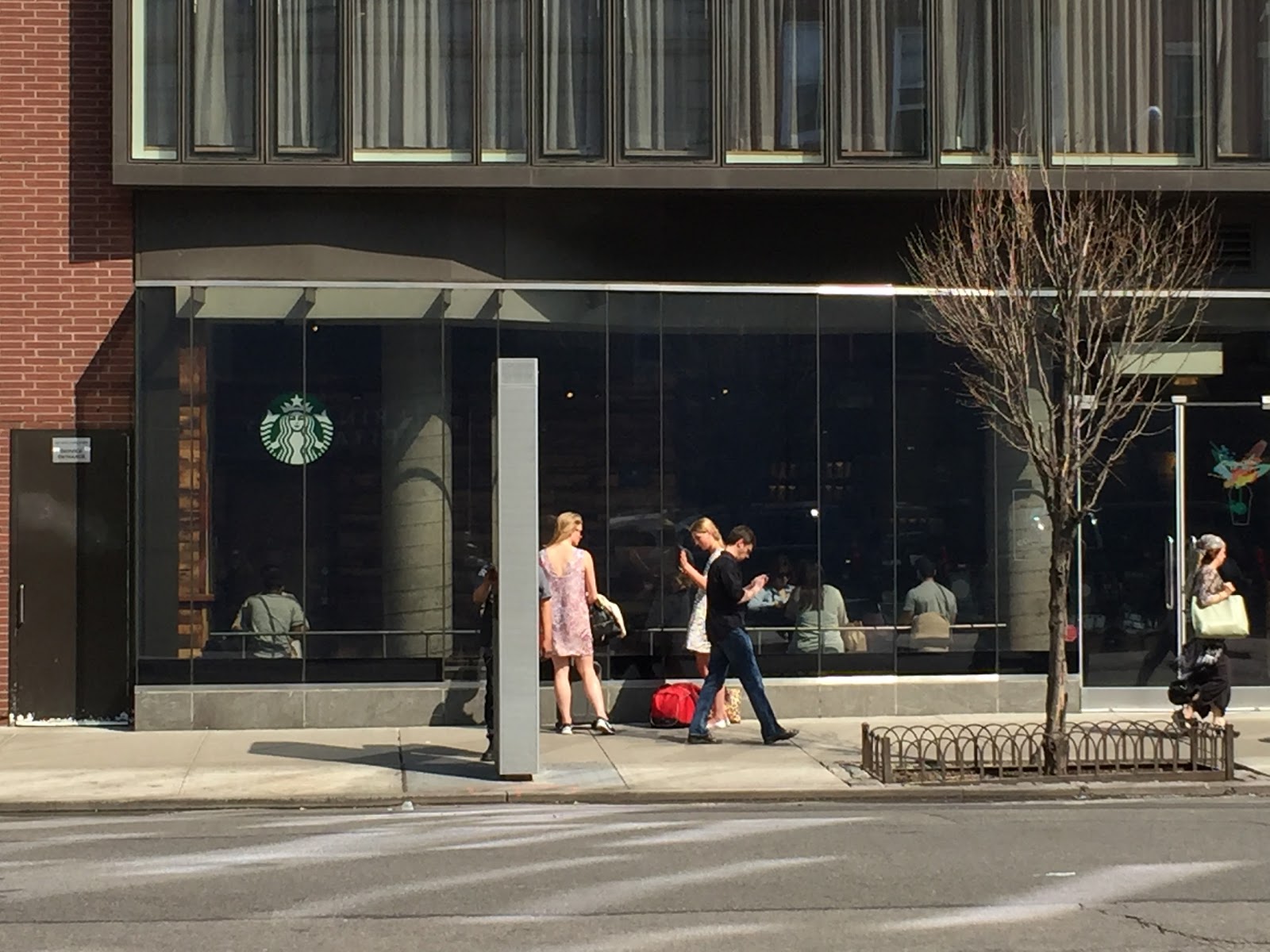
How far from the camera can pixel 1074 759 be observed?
542 inches

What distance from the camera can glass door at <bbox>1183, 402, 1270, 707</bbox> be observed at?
54.9ft

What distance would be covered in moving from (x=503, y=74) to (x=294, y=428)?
3.58m

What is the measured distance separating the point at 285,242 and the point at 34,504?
125 inches

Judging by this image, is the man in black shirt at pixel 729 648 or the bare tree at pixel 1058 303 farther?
the man in black shirt at pixel 729 648

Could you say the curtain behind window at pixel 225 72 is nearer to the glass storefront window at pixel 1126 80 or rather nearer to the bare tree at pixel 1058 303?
the bare tree at pixel 1058 303

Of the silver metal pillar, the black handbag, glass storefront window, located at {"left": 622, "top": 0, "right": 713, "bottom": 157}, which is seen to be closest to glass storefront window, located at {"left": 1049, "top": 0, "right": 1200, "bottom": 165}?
glass storefront window, located at {"left": 622, "top": 0, "right": 713, "bottom": 157}

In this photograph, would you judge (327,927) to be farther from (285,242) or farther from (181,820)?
(285,242)

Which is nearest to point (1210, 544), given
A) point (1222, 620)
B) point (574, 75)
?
point (1222, 620)

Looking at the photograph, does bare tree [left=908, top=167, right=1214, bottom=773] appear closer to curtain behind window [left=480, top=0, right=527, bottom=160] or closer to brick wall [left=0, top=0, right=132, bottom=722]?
curtain behind window [left=480, top=0, right=527, bottom=160]

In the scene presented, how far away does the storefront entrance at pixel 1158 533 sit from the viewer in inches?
656

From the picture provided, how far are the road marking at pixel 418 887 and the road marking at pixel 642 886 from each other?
1.67 ft

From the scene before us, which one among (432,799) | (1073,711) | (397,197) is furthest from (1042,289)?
(432,799)

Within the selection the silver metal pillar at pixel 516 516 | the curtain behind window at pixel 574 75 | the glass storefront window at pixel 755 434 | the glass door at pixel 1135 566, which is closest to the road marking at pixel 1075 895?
the silver metal pillar at pixel 516 516

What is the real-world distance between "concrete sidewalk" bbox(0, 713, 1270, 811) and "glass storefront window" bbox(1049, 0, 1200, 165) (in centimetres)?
518
